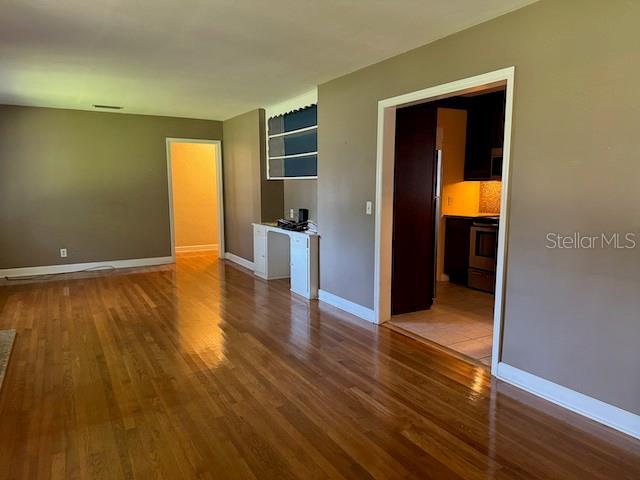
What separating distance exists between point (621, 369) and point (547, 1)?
2125mm

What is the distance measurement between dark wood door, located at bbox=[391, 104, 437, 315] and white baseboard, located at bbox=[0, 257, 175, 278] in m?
4.51

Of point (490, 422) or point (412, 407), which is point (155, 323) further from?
point (490, 422)

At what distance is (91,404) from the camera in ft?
8.53

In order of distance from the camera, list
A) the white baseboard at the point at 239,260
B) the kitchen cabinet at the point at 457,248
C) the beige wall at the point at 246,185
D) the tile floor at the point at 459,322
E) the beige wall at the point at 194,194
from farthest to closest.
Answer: the beige wall at the point at 194,194 < the white baseboard at the point at 239,260 < the beige wall at the point at 246,185 < the kitchen cabinet at the point at 457,248 < the tile floor at the point at 459,322

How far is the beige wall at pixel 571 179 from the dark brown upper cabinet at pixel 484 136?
2545 millimetres

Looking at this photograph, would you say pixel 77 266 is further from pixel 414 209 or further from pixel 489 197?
pixel 489 197

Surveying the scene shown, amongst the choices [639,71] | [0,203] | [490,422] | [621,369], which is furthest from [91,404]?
[0,203]

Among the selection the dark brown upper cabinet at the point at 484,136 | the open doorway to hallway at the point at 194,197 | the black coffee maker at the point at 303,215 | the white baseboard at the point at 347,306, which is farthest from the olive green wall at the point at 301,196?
the open doorway to hallway at the point at 194,197

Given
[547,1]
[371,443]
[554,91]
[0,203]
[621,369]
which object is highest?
[547,1]

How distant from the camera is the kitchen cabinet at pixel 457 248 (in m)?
5.54

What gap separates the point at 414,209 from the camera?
4348 millimetres

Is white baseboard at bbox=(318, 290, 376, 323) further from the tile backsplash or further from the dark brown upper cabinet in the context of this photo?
the tile backsplash

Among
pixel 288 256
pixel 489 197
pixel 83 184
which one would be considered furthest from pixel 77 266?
pixel 489 197

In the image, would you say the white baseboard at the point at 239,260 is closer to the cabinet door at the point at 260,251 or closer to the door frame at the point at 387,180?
the cabinet door at the point at 260,251
